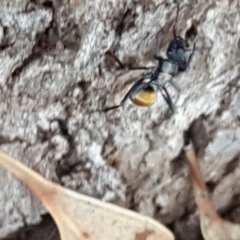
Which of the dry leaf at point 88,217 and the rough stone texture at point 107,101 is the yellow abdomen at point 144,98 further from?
the dry leaf at point 88,217

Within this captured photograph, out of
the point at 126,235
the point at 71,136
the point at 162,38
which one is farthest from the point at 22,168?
the point at 162,38

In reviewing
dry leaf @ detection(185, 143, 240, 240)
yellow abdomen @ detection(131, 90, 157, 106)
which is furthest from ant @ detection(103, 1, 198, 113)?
dry leaf @ detection(185, 143, 240, 240)

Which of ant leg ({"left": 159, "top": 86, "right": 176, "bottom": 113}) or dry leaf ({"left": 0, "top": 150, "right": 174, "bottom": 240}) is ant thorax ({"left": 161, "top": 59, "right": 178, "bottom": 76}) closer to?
ant leg ({"left": 159, "top": 86, "right": 176, "bottom": 113})

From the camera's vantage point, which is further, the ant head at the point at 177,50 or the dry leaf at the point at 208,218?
the dry leaf at the point at 208,218

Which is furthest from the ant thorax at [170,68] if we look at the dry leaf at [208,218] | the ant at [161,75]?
the dry leaf at [208,218]

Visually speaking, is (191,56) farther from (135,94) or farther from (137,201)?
(137,201)

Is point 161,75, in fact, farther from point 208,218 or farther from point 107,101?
point 208,218

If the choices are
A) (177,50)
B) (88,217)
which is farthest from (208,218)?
(177,50)
